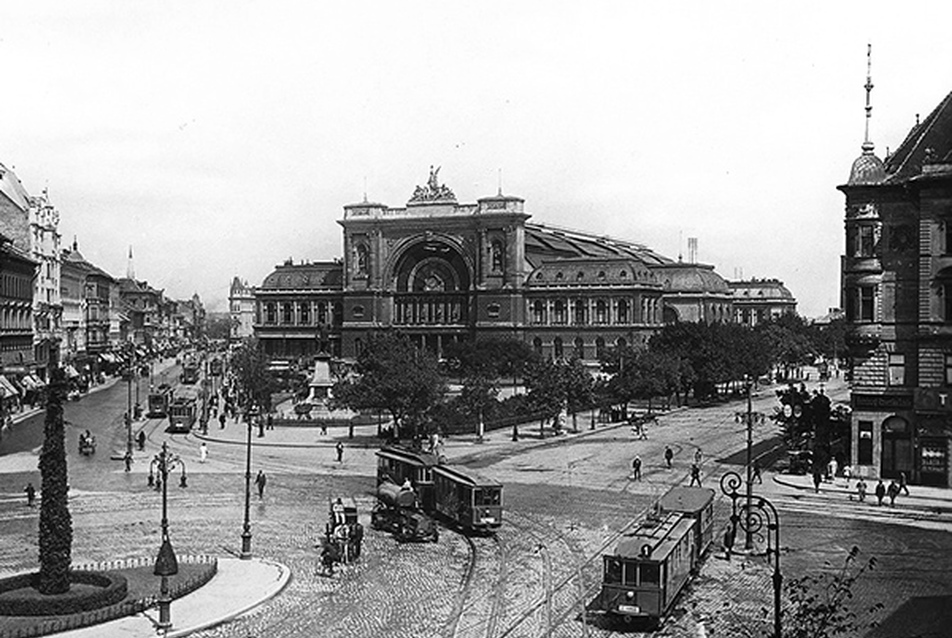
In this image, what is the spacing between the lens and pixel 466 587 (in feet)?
108

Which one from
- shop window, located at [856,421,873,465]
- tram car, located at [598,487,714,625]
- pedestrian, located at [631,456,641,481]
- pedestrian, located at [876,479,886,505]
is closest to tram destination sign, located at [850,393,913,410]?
shop window, located at [856,421,873,465]

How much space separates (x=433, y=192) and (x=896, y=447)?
4208 inches

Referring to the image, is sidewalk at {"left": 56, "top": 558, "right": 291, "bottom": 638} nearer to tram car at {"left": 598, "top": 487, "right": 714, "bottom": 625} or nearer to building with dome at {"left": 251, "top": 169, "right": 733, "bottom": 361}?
tram car at {"left": 598, "top": 487, "right": 714, "bottom": 625}

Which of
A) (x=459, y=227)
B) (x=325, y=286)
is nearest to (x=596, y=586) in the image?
(x=459, y=227)

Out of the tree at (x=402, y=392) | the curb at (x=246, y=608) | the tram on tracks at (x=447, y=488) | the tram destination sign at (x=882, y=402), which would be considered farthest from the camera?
the tree at (x=402, y=392)

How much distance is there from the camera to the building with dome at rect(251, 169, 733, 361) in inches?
5792

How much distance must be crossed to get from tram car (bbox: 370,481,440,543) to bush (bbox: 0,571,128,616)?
1162 cm

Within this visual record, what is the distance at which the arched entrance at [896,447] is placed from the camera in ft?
177

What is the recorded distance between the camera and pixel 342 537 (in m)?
36.6

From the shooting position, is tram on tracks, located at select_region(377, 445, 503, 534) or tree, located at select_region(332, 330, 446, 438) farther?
tree, located at select_region(332, 330, 446, 438)

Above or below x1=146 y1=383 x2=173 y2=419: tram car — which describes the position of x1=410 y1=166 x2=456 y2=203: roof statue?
above

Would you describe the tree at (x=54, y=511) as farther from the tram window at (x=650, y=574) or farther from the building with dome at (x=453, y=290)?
the building with dome at (x=453, y=290)

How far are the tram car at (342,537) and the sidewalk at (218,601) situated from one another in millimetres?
1486

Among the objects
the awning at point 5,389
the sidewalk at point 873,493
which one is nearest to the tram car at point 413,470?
the sidewalk at point 873,493
